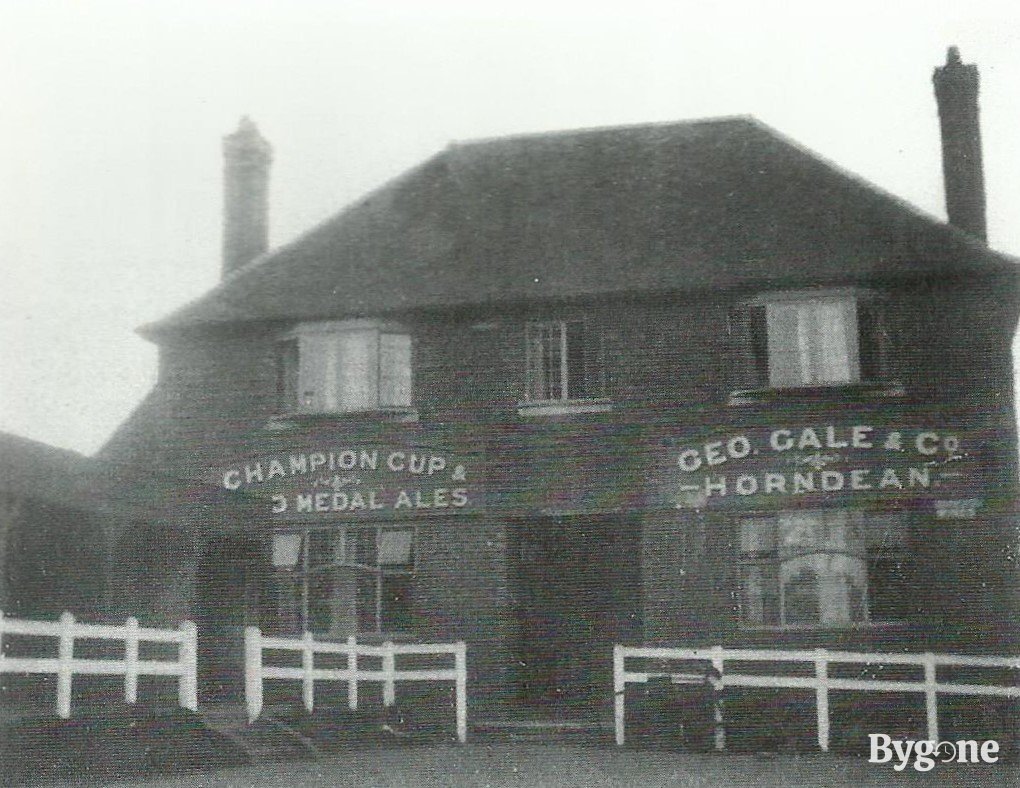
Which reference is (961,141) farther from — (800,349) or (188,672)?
(188,672)

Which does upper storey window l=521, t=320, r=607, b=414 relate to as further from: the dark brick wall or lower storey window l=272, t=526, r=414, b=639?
lower storey window l=272, t=526, r=414, b=639

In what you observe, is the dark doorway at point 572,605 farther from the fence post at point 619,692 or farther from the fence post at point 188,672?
the fence post at point 188,672

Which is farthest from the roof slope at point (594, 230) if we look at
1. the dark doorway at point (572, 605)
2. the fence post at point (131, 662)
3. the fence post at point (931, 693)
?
the fence post at point (131, 662)

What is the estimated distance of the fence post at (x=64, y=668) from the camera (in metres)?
11.2

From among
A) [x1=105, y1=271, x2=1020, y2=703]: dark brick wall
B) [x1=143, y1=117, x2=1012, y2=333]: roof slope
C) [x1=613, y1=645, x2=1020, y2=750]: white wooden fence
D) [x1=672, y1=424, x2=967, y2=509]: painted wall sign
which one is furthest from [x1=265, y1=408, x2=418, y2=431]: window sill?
[x1=613, y1=645, x2=1020, y2=750]: white wooden fence

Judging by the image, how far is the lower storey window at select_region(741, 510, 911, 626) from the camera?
1723 cm

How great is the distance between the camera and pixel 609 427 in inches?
717

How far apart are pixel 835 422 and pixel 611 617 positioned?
13.7ft

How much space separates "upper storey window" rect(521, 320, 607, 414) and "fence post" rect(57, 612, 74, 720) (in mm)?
8491

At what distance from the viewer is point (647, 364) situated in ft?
59.9

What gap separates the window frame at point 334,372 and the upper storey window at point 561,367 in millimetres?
1750

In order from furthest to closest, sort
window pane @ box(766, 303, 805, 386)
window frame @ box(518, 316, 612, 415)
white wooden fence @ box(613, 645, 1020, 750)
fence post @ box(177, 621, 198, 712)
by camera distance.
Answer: window frame @ box(518, 316, 612, 415) → window pane @ box(766, 303, 805, 386) → white wooden fence @ box(613, 645, 1020, 750) → fence post @ box(177, 621, 198, 712)

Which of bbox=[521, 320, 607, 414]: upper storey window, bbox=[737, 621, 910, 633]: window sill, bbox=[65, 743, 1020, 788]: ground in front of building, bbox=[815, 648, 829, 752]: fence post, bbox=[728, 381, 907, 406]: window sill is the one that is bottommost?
bbox=[65, 743, 1020, 788]: ground in front of building

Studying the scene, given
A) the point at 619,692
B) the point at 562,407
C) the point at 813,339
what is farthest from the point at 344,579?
the point at 813,339
